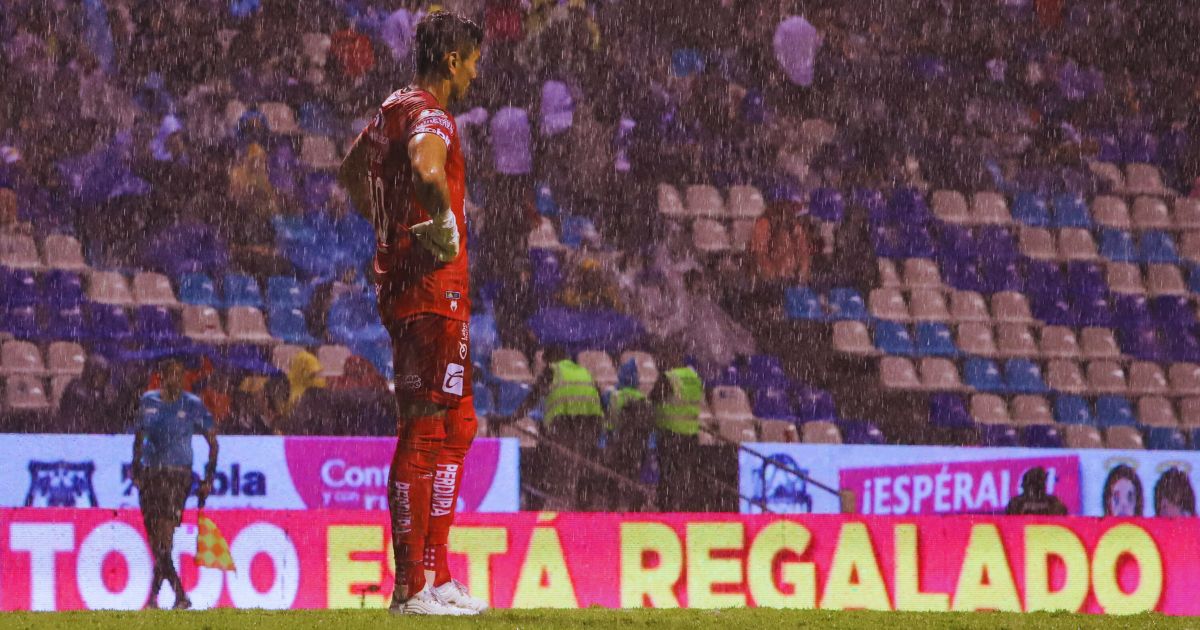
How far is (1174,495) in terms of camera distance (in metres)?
10.3

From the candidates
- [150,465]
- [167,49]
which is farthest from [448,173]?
[167,49]

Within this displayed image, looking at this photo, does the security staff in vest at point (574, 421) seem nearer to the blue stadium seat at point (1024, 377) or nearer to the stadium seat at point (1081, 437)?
the blue stadium seat at point (1024, 377)

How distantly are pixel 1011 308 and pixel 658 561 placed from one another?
686 cm

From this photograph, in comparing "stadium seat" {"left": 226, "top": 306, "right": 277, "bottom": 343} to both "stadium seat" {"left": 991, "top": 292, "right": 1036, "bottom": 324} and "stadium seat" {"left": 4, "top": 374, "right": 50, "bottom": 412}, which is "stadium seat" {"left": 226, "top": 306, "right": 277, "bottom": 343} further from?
"stadium seat" {"left": 991, "top": 292, "right": 1036, "bottom": 324}

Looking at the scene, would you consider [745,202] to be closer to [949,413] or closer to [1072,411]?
[949,413]

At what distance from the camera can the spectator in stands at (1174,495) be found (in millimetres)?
10320

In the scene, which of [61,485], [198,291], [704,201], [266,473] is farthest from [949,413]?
[61,485]

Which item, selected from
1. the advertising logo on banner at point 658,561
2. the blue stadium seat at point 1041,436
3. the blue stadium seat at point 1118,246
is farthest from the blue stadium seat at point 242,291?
the blue stadium seat at point 1118,246

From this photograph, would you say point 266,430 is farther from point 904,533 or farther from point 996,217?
point 996,217

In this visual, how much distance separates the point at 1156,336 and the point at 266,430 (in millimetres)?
7885

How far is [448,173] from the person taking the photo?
414 centimetres

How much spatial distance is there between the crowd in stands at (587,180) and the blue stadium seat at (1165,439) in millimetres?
703

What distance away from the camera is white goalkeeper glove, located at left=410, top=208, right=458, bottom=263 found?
3988 millimetres

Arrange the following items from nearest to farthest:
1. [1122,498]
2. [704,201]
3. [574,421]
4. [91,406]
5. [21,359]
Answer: [1122,498] → [574,421] → [91,406] → [21,359] → [704,201]
